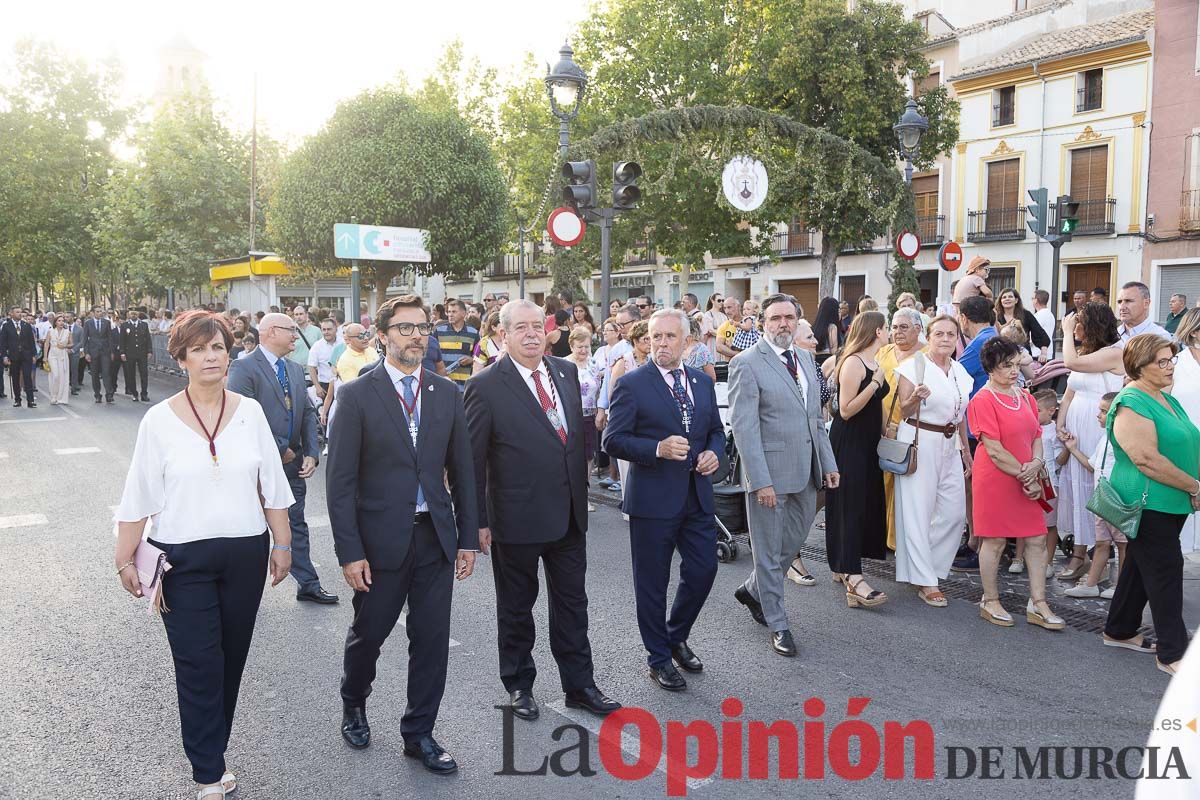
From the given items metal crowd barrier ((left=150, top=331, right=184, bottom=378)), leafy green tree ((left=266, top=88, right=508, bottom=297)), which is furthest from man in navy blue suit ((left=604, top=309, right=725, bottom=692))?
metal crowd barrier ((left=150, top=331, right=184, bottom=378))

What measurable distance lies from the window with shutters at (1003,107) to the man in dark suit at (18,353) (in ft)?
99.7

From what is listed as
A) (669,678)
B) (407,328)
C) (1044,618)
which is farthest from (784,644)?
(407,328)

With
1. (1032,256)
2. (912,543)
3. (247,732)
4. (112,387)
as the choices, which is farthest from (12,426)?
(1032,256)

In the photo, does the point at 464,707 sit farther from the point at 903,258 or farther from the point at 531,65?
the point at 531,65

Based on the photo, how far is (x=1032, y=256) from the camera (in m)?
31.5

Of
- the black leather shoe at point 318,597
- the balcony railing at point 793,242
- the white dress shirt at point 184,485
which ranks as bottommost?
the black leather shoe at point 318,597

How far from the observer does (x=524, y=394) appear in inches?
168

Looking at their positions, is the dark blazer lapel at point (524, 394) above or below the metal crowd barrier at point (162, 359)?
above

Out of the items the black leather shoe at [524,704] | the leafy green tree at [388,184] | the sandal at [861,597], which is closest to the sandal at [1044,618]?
the sandal at [861,597]

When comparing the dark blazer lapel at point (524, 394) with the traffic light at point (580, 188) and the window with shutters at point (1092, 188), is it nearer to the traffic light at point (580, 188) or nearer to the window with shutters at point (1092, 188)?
the traffic light at point (580, 188)

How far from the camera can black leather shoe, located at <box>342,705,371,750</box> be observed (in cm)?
396

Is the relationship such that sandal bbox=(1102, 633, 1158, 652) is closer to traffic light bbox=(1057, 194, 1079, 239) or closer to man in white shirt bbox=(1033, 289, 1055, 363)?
man in white shirt bbox=(1033, 289, 1055, 363)

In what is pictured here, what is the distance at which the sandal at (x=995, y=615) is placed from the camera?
5.60m

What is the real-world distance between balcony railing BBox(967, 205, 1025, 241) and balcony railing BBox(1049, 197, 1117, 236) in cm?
196
